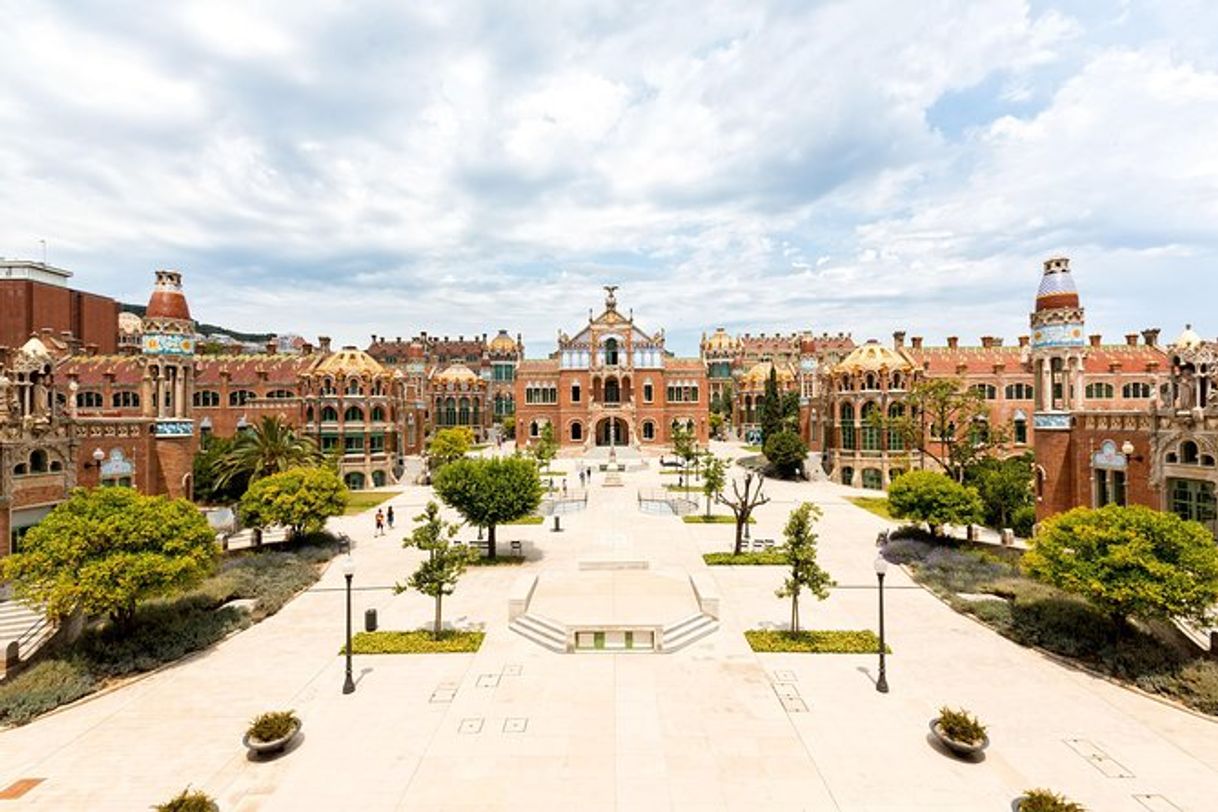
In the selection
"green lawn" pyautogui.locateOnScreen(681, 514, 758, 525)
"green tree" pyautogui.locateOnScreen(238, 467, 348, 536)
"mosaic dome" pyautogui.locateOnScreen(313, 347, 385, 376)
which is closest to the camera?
"green tree" pyautogui.locateOnScreen(238, 467, 348, 536)

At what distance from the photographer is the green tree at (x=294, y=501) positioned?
1105 inches

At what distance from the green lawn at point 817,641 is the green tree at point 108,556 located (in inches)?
707

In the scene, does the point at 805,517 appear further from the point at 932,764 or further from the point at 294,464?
the point at 294,464

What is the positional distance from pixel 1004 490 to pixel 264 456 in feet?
141

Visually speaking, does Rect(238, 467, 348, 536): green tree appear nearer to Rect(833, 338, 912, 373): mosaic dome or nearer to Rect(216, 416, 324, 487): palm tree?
Rect(216, 416, 324, 487): palm tree

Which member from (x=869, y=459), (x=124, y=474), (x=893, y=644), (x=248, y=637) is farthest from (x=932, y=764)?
(x=869, y=459)

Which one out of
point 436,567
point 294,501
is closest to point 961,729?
point 436,567

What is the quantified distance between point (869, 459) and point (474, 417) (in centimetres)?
6117

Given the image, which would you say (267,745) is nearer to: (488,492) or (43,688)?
(43,688)

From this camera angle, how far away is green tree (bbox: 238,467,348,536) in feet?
92.1

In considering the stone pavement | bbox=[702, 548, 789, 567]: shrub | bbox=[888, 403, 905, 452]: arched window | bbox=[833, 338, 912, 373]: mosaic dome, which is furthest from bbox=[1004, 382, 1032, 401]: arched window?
the stone pavement

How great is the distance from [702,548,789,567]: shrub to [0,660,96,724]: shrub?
22.8 meters

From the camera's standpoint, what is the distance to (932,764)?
12461mm

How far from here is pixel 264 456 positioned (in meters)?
33.3
